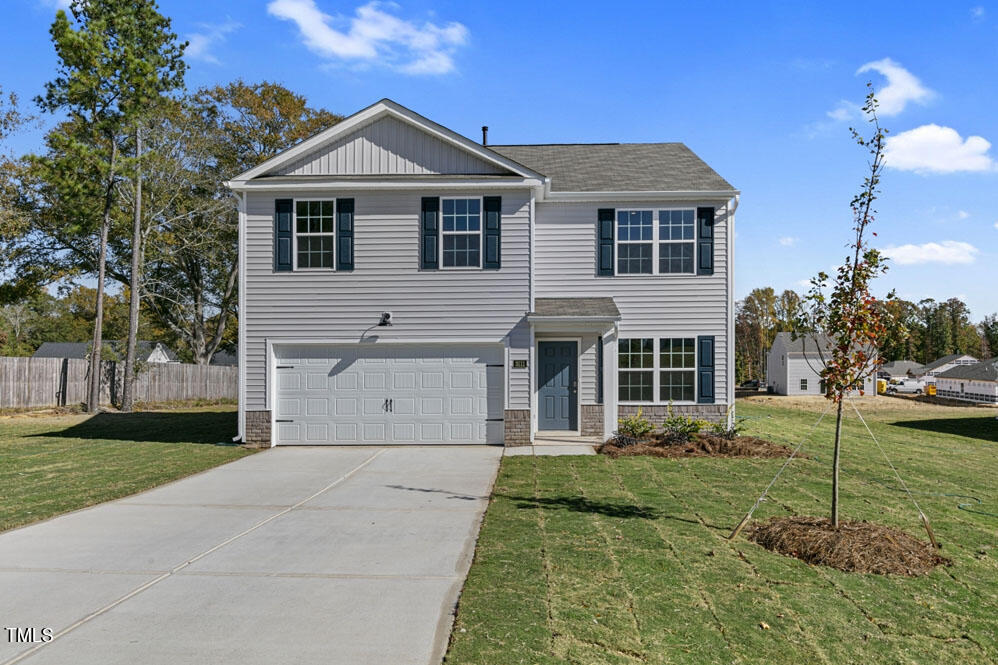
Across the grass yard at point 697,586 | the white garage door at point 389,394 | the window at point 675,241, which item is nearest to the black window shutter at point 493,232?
the white garage door at point 389,394

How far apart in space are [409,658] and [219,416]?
72.4 ft

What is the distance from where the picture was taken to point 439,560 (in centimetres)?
670

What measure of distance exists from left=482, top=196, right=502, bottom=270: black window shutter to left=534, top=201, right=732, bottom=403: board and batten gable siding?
1262 millimetres

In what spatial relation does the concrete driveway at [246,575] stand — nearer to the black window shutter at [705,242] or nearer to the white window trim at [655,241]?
the white window trim at [655,241]

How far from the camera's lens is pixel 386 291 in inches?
601

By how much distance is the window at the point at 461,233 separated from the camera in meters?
15.2

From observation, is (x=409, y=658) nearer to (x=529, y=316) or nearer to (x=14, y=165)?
(x=529, y=316)

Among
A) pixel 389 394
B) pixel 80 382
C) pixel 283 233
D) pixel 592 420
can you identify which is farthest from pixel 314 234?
pixel 80 382

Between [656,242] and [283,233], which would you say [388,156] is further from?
[656,242]

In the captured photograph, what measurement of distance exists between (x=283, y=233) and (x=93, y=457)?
589 cm

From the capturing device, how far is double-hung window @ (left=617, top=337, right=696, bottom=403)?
1584 cm

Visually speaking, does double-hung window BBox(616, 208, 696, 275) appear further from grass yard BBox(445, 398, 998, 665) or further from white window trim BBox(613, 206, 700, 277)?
grass yard BBox(445, 398, 998, 665)

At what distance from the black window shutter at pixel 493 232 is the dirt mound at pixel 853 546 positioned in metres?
8.85

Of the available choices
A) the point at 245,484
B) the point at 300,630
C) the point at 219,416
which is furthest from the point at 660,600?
the point at 219,416
